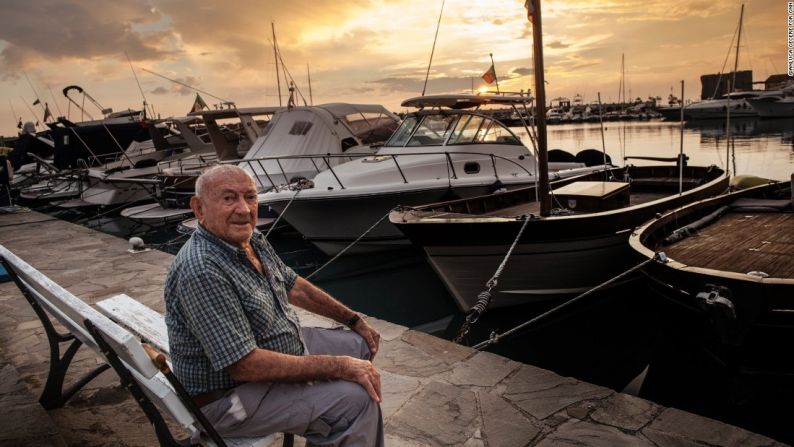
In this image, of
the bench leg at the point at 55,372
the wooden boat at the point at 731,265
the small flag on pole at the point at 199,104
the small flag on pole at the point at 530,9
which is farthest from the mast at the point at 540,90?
the small flag on pole at the point at 199,104

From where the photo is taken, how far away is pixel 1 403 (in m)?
2.88

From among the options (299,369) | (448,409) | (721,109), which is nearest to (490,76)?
(448,409)

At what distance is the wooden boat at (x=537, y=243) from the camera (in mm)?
6363

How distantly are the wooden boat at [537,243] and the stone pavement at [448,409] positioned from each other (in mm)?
2444

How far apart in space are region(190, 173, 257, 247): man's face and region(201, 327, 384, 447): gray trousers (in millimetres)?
617

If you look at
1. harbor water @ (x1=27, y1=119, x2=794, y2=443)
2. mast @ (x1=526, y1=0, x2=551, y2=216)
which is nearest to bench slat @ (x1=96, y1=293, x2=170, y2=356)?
harbor water @ (x1=27, y1=119, x2=794, y2=443)

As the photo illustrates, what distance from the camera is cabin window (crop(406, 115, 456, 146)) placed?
10.5m

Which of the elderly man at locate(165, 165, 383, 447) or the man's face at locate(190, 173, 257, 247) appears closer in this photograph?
the elderly man at locate(165, 165, 383, 447)

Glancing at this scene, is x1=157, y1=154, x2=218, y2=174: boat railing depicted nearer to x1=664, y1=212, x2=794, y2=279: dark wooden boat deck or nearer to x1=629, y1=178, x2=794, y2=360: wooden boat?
x1=629, y1=178, x2=794, y2=360: wooden boat

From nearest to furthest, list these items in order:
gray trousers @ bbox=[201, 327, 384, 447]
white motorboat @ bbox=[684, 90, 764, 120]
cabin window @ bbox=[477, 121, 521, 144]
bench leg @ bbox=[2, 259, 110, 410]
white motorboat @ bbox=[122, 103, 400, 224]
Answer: gray trousers @ bbox=[201, 327, 384, 447] < bench leg @ bbox=[2, 259, 110, 410] < cabin window @ bbox=[477, 121, 521, 144] < white motorboat @ bbox=[122, 103, 400, 224] < white motorboat @ bbox=[684, 90, 764, 120]

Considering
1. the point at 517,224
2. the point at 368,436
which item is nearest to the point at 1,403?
the point at 368,436

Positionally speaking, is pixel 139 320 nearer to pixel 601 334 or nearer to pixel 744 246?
pixel 601 334

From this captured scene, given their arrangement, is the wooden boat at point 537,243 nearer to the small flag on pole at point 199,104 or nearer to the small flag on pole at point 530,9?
the small flag on pole at point 530,9

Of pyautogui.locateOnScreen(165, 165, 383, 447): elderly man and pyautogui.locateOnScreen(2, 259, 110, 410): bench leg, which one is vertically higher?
pyautogui.locateOnScreen(165, 165, 383, 447): elderly man
